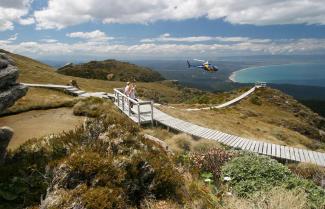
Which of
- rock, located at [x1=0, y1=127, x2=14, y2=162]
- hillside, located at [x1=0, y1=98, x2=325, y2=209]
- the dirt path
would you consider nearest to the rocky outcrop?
rock, located at [x1=0, y1=127, x2=14, y2=162]

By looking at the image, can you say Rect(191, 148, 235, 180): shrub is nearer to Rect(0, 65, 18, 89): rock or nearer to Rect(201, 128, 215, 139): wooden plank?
Rect(0, 65, 18, 89): rock

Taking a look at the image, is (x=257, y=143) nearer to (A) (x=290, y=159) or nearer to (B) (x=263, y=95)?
(A) (x=290, y=159)

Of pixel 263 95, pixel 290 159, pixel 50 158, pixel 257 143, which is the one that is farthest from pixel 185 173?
pixel 263 95

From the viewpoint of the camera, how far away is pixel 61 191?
7.53m

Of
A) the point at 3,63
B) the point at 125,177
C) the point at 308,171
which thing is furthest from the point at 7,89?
the point at 308,171

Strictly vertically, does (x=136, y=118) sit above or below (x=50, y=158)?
below

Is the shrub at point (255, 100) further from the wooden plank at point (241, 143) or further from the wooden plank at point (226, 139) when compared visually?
the wooden plank at point (241, 143)

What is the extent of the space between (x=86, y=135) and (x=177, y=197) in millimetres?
3326

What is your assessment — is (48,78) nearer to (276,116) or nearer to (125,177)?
(276,116)

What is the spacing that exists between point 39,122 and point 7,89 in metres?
6.89

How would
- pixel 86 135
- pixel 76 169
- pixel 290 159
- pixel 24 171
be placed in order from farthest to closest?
pixel 290 159 < pixel 86 135 < pixel 24 171 < pixel 76 169

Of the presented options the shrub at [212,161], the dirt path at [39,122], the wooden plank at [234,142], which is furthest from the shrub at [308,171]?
the dirt path at [39,122]

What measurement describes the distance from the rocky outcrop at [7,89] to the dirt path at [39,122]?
2.06 m

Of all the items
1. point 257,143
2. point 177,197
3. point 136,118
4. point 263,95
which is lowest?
point 263,95
